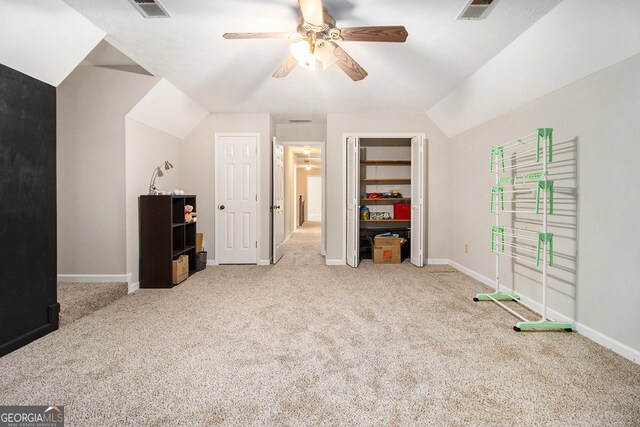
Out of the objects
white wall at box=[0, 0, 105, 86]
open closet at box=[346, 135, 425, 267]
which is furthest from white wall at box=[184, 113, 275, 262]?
white wall at box=[0, 0, 105, 86]

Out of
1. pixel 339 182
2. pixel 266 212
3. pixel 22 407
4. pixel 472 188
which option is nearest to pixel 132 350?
pixel 22 407

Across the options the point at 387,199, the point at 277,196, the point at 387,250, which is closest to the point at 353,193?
the point at 387,199

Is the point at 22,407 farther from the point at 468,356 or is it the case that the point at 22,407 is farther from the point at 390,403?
the point at 468,356

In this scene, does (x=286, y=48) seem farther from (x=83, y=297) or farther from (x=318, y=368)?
(x=83, y=297)

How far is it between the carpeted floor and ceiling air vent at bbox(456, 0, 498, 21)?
2.43 meters

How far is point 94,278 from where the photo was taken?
360 cm

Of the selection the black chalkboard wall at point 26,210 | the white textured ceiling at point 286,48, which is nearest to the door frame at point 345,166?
the white textured ceiling at point 286,48

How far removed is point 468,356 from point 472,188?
8.89ft

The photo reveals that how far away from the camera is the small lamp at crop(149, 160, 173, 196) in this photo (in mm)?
3941

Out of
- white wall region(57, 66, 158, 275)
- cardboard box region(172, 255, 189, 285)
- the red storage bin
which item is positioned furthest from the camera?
the red storage bin

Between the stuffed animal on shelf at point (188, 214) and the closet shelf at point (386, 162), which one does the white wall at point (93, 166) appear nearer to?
the stuffed animal on shelf at point (188, 214)

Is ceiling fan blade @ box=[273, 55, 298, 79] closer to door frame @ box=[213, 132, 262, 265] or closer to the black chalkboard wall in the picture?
the black chalkboard wall

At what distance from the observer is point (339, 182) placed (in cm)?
507
